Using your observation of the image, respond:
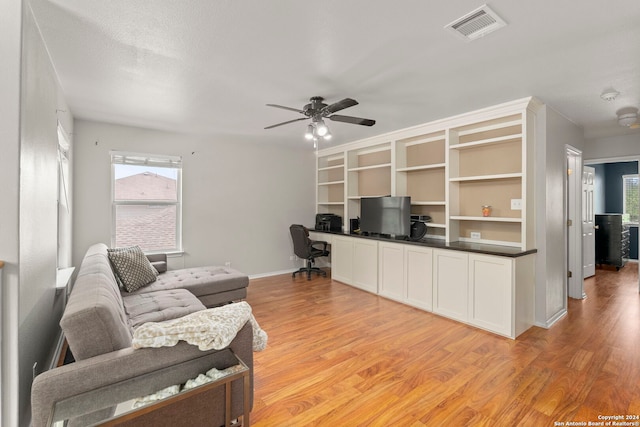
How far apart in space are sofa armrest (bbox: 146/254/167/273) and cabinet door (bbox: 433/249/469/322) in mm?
3579

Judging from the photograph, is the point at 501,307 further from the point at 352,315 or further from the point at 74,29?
the point at 74,29

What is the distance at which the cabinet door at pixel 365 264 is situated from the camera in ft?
15.0

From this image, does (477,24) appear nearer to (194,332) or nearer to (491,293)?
(194,332)

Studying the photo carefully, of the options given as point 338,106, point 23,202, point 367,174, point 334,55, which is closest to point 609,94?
point 338,106

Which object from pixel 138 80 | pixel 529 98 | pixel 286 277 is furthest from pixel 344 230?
pixel 138 80

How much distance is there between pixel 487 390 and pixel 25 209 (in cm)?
312

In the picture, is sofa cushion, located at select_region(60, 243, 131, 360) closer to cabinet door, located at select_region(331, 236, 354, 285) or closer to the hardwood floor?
the hardwood floor

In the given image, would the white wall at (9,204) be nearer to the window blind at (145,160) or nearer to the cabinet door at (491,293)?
the window blind at (145,160)

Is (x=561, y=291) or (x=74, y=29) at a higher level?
(x=74, y=29)

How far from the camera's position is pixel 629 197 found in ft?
23.1

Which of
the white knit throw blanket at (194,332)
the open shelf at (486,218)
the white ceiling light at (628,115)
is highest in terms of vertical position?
the white ceiling light at (628,115)

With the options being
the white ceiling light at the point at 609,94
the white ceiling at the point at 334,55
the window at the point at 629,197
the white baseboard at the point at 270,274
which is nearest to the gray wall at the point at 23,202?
the white ceiling at the point at 334,55

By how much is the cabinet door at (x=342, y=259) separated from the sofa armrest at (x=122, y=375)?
351 centimetres

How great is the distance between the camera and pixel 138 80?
8.96 ft
